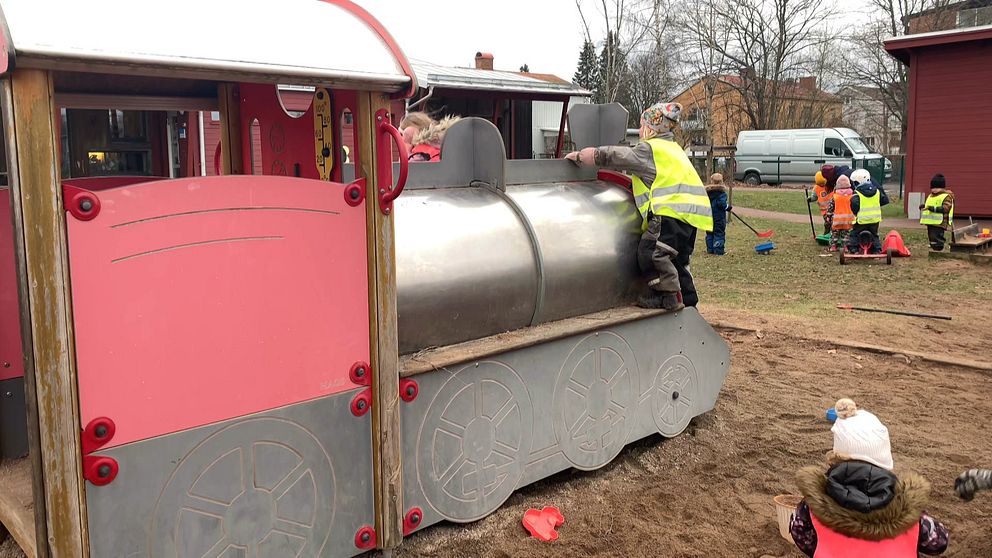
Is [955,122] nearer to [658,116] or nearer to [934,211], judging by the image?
[934,211]

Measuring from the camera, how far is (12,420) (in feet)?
11.6

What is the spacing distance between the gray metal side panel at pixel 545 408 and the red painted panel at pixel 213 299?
617 mm

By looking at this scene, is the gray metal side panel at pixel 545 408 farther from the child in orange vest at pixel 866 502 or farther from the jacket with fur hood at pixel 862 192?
the jacket with fur hood at pixel 862 192

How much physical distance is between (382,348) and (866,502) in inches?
70.7

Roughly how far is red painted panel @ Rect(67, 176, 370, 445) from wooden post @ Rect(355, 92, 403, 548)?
0.05 meters

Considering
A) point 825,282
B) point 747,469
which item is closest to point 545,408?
point 747,469

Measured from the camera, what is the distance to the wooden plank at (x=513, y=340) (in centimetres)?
343

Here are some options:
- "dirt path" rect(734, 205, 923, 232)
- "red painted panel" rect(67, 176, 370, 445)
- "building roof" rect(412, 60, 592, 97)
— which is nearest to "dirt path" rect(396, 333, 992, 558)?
"red painted panel" rect(67, 176, 370, 445)

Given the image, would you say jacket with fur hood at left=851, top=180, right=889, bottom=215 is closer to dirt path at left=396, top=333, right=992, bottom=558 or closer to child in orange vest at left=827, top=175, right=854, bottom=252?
child in orange vest at left=827, top=175, right=854, bottom=252

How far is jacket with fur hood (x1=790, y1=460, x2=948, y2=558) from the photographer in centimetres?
272

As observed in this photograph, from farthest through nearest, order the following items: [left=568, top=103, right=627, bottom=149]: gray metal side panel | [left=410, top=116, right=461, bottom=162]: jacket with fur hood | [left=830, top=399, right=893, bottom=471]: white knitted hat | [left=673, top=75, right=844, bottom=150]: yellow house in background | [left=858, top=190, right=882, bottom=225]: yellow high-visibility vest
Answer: [left=673, top=75, right=844, bottom=150]: yellow house in background < [left=858, top=190, right=882, bottom=225]: yellow high-visibility vest < [left=410, top=116, right=461, bottom=162]: jacket with fur hood < [left=568, top=103, right=627, bottom=149]: gray metal side panel < [left=830, top=399, right=893, bottom=471]: white knitted hat

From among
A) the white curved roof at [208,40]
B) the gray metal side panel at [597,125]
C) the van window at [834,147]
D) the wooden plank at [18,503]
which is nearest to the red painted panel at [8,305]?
the wooden plank at [18,503]

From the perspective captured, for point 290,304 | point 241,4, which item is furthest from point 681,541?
point 241,4

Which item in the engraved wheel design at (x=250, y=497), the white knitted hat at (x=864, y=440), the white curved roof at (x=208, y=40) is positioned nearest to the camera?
the white curved roof at (x=208, y=40)
